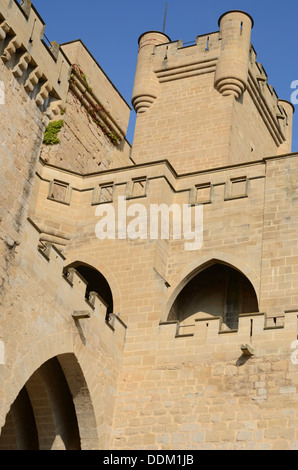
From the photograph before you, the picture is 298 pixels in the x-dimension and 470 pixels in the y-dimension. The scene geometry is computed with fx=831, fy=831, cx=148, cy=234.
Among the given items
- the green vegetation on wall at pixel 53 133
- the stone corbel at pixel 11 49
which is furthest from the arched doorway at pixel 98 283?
the stone corbel at pixel 11 49

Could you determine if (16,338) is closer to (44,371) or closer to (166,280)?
(44,371)

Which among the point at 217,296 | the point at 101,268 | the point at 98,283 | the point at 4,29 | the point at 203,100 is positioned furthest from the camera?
the point at 203,100

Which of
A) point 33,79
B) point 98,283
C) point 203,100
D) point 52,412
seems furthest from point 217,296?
point 203,100

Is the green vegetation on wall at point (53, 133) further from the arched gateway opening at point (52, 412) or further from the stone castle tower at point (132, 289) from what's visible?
the arched gateway opening at point (52, 412)

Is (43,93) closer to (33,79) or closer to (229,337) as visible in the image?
(33,79)

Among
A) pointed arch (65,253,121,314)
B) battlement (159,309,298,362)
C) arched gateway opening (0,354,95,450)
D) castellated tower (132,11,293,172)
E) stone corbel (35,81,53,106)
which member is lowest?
arched gateway opening (0,354,95,450)

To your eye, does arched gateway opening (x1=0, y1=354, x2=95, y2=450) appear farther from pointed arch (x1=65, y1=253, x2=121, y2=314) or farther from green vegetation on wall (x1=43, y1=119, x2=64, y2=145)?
green vegetation on wall (x1=43, y1=119, x2=64, y2=145)

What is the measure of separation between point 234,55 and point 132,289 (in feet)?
29.0

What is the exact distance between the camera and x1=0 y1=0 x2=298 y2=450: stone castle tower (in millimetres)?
13117

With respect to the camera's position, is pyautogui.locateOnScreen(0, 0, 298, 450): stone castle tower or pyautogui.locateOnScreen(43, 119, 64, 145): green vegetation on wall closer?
pyautogui.locateOnScreen(0, 0, 298, 450): stone castle tower

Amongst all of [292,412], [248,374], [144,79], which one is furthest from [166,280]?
[144,79]

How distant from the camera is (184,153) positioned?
2184 centimetres

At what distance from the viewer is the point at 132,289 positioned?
16156 millimetres

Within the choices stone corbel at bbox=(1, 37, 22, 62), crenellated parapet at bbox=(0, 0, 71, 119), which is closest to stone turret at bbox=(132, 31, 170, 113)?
crenellated parapet at bbox=(0, 0, 71, 119)
